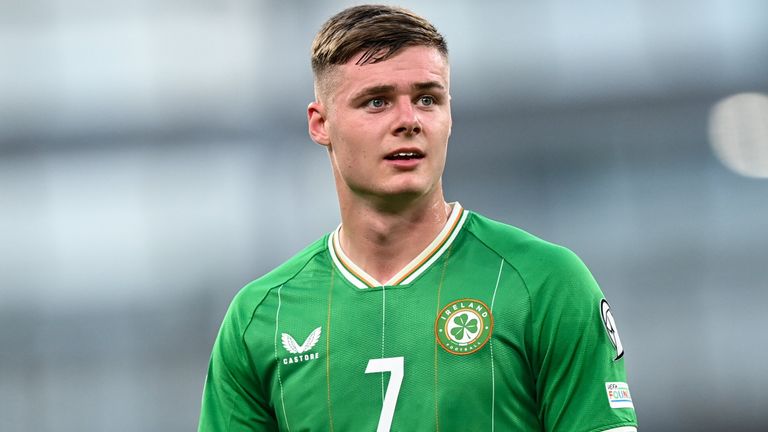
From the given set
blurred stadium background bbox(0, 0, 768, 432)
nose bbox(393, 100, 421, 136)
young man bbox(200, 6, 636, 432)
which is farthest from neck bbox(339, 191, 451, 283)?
blurred stadium background bbox(0, 0, 768, 432)

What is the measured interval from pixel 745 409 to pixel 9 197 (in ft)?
19.1

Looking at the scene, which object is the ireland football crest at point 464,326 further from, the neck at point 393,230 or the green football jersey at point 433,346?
the neck at point 393,230

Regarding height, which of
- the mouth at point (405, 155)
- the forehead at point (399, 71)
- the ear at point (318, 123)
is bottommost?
Result: the mouth at point (405, 155)

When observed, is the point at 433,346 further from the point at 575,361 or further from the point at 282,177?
the point at 282,177

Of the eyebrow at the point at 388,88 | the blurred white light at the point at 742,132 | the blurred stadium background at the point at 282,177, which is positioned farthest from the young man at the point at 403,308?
the blurred white light at the point at 742,132

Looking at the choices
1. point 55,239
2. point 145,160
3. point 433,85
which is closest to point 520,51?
point 145,160

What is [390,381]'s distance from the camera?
2.96m

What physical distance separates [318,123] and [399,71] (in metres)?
0.37

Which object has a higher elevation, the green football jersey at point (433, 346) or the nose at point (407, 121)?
the nose at point (407, 121)

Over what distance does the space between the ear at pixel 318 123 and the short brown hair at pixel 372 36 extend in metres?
0.10

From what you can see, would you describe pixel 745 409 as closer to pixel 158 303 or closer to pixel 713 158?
pixel 713 158

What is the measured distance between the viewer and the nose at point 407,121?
2.93 meters

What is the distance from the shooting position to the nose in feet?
9.61

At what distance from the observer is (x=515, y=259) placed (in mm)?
2984
